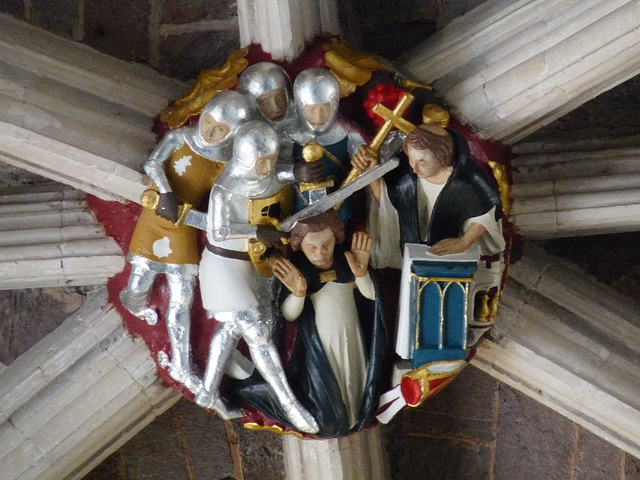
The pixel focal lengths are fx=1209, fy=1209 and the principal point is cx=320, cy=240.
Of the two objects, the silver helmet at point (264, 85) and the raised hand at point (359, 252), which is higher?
the silver helmet at point (264, 85)

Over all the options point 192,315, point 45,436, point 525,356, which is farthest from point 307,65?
point 45,436

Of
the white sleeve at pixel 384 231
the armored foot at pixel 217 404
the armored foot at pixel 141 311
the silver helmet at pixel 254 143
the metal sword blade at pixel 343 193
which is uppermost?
the silver helmet at pixel 254 143

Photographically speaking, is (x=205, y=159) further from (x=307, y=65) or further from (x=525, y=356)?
(x=525, y=356)

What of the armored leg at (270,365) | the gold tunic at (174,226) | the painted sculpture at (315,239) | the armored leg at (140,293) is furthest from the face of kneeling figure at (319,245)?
the armored leg at (140,293)

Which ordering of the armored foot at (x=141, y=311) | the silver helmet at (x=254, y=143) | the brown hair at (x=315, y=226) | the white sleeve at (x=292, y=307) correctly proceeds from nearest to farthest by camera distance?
1. the silver helmet at (x=254, y=143)
2. the brown hair at (x=315, y=226)
3. the white sleeve at (x=292, y=307)
4. the armored foot at (x=141, y=311)

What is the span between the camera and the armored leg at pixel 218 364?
324cm

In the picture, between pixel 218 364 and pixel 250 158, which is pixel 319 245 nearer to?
pixel 250 158

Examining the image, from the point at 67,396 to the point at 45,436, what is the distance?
145 millimetres

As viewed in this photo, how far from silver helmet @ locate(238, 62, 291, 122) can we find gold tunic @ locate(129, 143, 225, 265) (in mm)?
219

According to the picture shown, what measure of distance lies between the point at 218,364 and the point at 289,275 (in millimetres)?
350

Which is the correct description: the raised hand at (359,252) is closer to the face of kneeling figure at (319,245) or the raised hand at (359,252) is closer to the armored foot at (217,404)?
the face of kneeling figure at (319,245)

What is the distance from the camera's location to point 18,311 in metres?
3.81

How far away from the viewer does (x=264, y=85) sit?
3078mm

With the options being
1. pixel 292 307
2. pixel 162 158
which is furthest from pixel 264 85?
pixel 292 307
